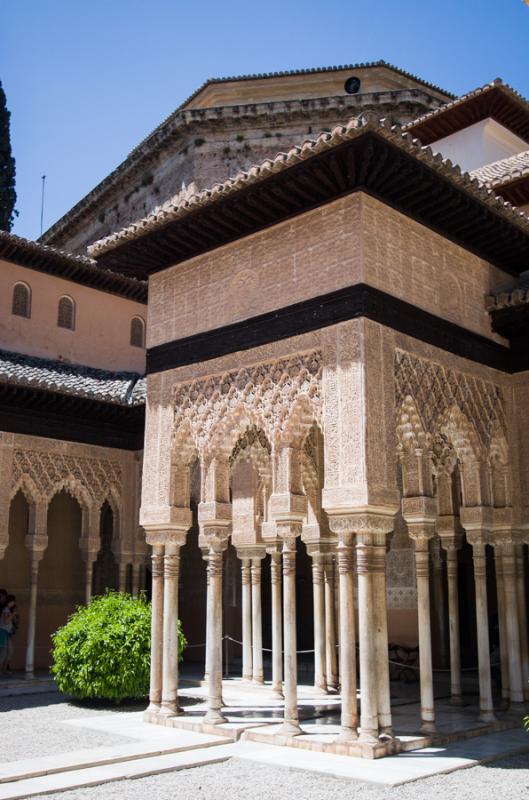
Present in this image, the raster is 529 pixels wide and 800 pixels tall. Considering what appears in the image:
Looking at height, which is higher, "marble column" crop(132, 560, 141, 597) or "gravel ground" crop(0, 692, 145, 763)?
"marble column" crop(132, 560, 141, 597)

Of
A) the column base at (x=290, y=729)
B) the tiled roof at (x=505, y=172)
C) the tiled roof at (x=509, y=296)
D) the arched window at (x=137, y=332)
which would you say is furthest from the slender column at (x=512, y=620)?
the arched window at (x=137, y=332)

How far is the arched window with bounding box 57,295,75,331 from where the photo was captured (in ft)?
55.3

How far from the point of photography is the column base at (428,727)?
8148 millimetres

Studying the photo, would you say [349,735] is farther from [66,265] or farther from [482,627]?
[66,265]

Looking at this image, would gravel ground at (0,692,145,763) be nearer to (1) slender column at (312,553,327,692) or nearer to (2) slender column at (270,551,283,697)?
(2) slender column at (270,551,283,697)

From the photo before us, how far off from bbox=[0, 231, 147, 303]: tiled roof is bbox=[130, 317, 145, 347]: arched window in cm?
48

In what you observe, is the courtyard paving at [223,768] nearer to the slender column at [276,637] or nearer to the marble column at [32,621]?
the slender column at [276,637]

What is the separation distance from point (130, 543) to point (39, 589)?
7.76ft

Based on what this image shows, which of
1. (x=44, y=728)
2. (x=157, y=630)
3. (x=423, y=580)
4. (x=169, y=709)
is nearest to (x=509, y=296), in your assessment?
(x=423, y=580)

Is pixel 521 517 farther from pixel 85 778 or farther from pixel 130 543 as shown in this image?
pixel 130 543

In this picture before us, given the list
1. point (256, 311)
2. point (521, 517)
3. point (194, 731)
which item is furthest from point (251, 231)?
point (194, 731)

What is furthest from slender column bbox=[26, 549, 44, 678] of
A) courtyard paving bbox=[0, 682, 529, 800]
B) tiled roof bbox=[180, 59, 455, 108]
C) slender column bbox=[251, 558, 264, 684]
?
tiled roof bbox=[180, 59, 455, 108]

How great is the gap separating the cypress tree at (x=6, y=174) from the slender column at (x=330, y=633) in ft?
52.6

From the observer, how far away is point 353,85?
27531 mm
